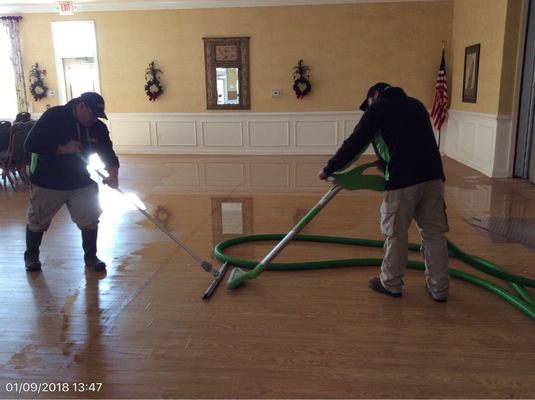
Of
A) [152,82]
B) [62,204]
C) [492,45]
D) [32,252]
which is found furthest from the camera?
[152,82]

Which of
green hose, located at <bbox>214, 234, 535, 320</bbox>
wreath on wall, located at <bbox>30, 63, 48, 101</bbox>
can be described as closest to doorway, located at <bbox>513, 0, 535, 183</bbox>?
green hose, located at <bbox>214, 234, 535, 320</bbox>

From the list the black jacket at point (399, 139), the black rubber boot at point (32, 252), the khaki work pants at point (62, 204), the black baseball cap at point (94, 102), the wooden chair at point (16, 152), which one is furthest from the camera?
the wooden chair at point (16, 152)

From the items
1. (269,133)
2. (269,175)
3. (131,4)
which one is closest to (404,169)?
(269,175)

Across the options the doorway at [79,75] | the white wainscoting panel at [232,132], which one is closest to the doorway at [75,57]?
the doorway at [79,75]

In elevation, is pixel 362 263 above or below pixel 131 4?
below

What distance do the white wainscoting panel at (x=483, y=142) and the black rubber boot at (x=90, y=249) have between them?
601cm

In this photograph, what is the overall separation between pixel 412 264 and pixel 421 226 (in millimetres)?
699

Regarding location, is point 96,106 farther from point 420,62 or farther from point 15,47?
point 15,47

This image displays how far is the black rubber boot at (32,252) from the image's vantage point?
3.67 m

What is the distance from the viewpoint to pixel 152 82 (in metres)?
10.4

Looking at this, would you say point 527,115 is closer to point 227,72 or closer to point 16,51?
point 227,72

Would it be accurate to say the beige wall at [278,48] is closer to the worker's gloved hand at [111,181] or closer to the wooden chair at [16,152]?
the wooden chair at [16,152]

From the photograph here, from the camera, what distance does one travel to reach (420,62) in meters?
9.76

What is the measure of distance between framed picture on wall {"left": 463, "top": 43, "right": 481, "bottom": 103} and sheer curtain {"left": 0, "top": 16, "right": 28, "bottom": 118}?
9.27 metres
